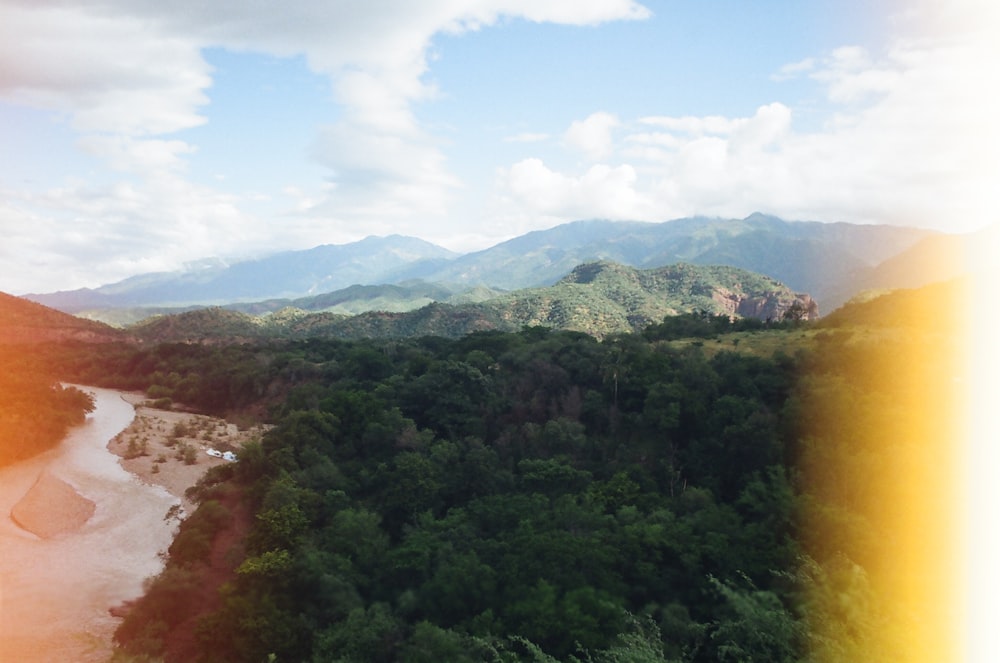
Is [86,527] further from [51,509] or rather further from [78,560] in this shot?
[78,560]

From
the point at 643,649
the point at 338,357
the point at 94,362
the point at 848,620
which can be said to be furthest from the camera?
the point at 94,362

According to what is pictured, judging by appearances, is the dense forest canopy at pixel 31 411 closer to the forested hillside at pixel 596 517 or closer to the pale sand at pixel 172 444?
the pale sand at pixel 172 444

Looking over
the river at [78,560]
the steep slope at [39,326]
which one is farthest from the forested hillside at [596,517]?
the steep slope at [39,326]

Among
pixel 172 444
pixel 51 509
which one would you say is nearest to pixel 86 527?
pixel 51 509

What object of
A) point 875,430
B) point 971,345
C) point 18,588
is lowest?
point 18,588

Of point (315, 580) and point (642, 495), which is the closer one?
point (315, 580)

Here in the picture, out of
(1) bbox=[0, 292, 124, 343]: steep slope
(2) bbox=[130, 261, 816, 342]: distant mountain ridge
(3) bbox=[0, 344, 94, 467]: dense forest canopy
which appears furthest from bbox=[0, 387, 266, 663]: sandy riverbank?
(2) bbox=[130, 261, 816, 342]: distant mountain ridge

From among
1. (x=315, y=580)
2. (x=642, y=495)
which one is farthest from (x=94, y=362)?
(x=642, y=495)

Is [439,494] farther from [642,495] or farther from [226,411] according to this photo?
[226,411]
